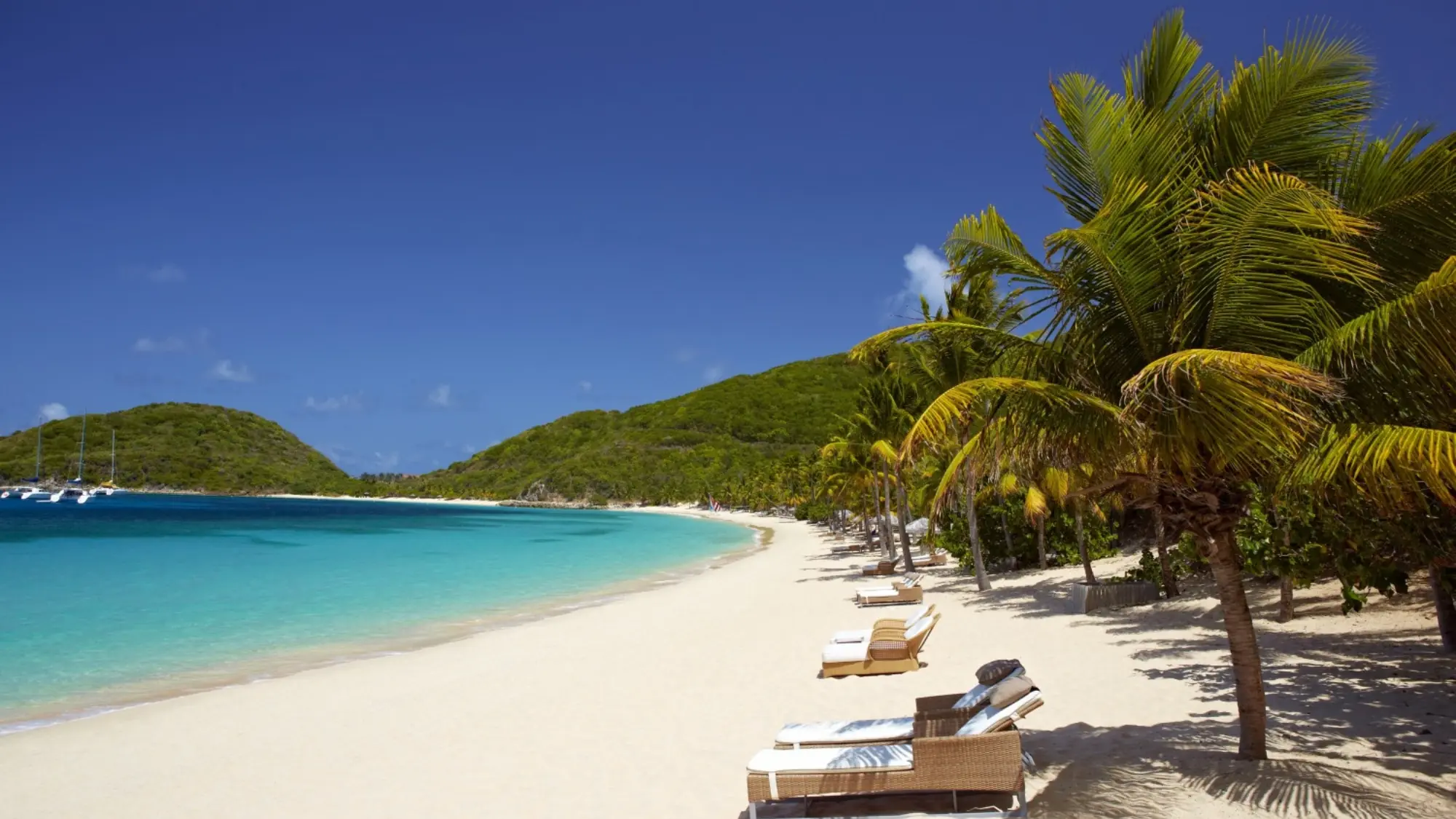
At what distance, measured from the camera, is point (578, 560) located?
1252 inches

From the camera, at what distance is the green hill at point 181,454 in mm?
133875

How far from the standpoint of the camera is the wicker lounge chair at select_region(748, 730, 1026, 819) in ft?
14.7

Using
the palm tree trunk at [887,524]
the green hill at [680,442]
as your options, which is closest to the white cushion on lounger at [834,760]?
the palm tree trunk at [887,524]

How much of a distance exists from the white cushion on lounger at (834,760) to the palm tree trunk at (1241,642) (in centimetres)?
192

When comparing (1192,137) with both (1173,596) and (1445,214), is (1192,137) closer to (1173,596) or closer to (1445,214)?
(1445,214)

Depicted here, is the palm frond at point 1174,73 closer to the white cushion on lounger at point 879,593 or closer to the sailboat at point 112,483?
the white cushion on lounger at point 879,593

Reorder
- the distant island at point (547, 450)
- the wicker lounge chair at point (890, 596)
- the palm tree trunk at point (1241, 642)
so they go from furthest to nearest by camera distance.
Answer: the distant island at point (547, 450)
the wicker lounge chair at point (890, 596)
the palm tree trunk at point (1241, 642)

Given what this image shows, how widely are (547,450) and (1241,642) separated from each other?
156 metres

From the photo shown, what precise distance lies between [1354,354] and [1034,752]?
3157mm

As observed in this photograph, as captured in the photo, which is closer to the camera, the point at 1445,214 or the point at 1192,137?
the point at 1445,214

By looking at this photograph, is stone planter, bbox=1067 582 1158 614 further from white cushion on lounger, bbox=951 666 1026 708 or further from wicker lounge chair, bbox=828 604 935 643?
white cushion on lounger, bbox=951 666 1026 708

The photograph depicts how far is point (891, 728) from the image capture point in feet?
17.7

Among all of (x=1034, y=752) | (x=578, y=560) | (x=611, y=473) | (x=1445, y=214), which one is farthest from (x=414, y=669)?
(x=611, y=473)

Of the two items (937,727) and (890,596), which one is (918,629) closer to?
(937,727)
